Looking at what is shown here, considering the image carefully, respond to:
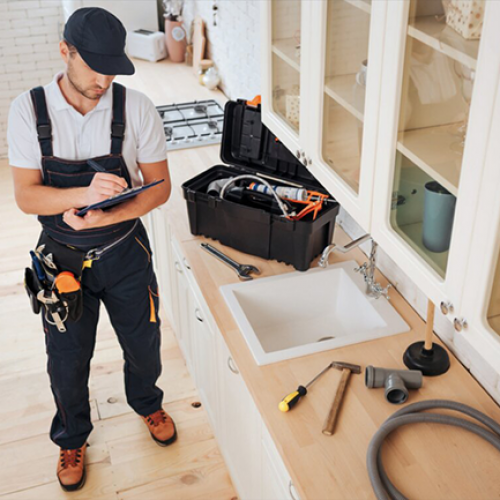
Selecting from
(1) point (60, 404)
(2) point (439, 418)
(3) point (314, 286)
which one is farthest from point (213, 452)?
(2) point (439, 418)

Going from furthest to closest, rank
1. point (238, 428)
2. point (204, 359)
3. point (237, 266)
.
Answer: point (204, 359) < point (237, 266) < point (238, 428)

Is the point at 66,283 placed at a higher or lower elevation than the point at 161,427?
higher

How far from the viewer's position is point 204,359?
2.82 metres

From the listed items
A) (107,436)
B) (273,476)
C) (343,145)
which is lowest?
Result: (107,436)

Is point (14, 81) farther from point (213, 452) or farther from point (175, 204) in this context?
point (213, 452)

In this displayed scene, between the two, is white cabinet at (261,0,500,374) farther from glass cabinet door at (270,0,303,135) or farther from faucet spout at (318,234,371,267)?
faucet spout at (318,234,371,267)

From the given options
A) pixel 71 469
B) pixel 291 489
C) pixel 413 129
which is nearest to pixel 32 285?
pixel 71 469

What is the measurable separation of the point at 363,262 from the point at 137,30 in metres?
3.33

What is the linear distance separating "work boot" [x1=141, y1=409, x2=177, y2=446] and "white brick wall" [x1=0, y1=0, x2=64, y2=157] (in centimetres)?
380

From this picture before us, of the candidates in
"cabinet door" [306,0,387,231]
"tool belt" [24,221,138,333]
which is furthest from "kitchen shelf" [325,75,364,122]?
"tool belt" [24,221,138,333]

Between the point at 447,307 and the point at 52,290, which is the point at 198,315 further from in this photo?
the point at 447,307

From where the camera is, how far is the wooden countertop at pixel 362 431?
1.67m

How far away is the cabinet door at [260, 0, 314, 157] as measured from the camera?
2074 millimetres

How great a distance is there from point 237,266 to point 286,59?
79 centimetres
